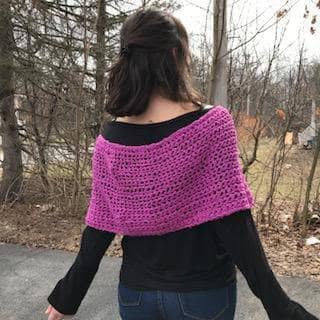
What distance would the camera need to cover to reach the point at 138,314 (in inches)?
71.2

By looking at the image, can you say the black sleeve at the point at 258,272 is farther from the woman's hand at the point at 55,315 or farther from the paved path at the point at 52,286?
the paved path at the point at 52,286

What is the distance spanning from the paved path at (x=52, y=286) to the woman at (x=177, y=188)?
2.31 m

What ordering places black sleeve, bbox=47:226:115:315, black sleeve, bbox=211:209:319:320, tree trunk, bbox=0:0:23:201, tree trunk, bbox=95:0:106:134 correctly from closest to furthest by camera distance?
black sleeve, bbox=211:209:319:320
black sleeve, bbox=47:226:115:315
tree trunk, bbox=95:0:106:134
tree trunk, bbox=0:0:23:201

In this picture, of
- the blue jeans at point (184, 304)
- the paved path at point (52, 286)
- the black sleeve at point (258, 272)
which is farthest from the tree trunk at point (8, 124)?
the black sleeve at point (258, 272)

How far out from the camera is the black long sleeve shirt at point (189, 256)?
1.63 m

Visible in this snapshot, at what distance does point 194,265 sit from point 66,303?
0.53 metres

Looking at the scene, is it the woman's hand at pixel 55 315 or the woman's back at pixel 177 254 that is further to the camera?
the woman's hand at pixel 55 315

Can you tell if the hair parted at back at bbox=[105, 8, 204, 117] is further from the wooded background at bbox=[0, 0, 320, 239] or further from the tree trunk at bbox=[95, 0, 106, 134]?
the tree trunk at bbox=[95, 0, 106, 134]

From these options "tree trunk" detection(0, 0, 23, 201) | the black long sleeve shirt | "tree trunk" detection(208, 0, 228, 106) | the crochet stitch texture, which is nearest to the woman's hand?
the black long sleeve shirt

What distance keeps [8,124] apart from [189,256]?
683 cm

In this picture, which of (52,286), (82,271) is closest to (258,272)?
(82,271)

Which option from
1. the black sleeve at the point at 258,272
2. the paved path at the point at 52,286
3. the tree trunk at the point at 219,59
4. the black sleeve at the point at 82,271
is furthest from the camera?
the tree trunk at the point at 219,59

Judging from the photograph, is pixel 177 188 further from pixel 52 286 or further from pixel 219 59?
pixel 219 59

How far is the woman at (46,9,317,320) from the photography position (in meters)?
1.67
